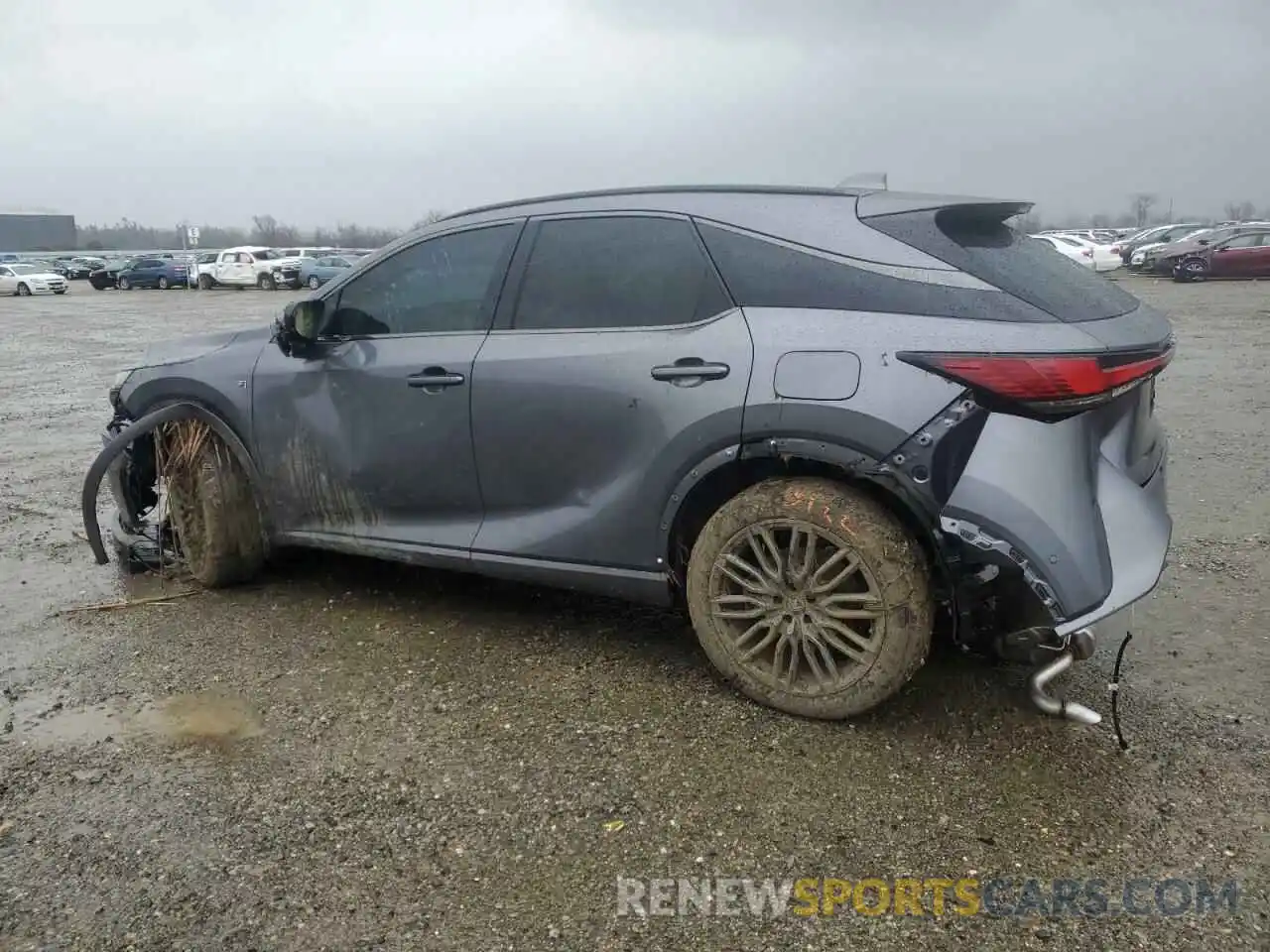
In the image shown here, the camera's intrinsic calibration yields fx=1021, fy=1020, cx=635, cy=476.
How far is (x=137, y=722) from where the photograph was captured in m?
3.47

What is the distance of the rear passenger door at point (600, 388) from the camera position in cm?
335

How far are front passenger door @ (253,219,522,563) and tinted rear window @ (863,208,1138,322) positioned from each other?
1.56m

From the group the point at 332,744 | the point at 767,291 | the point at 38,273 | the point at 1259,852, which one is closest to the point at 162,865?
the point at 332,744

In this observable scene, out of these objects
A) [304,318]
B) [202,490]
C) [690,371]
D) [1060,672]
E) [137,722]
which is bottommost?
[137,722]

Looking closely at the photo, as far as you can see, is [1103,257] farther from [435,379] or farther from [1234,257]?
[435,379]

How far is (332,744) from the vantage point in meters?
3.27

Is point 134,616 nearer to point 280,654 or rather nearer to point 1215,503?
point 280,654

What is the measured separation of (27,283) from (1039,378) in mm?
46957

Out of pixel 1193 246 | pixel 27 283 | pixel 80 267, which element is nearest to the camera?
pixel 1193 246

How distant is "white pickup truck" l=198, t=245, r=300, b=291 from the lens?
126 ft

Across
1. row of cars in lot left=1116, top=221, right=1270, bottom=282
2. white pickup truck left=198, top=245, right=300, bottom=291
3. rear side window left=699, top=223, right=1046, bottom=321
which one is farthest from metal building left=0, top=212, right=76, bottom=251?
rear side window left=699, top=223, right=1046, bottom=321

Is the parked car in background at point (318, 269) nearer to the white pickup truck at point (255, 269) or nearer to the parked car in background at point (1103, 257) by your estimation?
the white pickup truck at point (255, 269)

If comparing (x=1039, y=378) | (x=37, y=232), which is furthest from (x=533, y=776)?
(x=37, y=232)

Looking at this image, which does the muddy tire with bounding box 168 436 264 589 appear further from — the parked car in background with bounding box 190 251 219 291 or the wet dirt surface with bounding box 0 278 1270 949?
the parked car in background with bounding box 190 251 219 291
